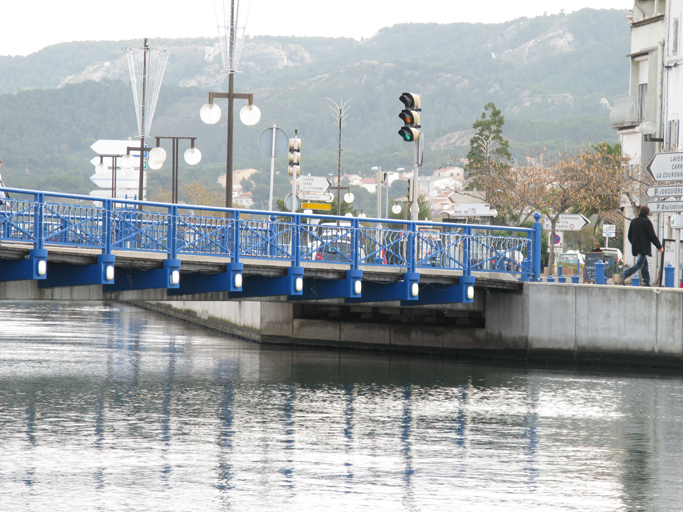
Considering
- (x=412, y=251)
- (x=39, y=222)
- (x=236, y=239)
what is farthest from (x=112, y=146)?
(x=39, y=222)

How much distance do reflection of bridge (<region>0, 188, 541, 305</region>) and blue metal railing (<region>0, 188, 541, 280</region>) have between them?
27 mm

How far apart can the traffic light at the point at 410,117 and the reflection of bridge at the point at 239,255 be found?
2.42m

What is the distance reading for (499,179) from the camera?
59.9 metres

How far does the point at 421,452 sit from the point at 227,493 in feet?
12.5

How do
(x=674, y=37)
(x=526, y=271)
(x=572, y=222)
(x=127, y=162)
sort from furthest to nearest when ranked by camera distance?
(x=127, y=162)
(x=674, y=37)
(x=572, y=222)
(x=526, y=271)

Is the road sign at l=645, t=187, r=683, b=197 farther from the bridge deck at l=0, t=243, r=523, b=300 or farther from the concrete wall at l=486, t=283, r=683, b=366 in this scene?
the bridge deck at l=0, t=243, r=523, b=300

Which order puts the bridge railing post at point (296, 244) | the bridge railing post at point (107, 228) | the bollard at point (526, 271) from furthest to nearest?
the bollard at point (526, 271) → the bridge railing post at point (296, 244) → the bridge railing post at point (107, 228)

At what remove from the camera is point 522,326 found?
1012 inches

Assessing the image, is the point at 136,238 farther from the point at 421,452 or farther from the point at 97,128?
the point at 97,128

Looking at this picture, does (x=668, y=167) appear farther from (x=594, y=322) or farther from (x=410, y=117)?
(x=410, y=117)

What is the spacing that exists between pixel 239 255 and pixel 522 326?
8605 mm

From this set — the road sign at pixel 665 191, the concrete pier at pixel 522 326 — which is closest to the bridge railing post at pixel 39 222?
the concrete pier at pixel 522 326

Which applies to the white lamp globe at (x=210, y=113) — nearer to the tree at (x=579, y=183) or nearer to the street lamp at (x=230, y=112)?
the street lamp at (x=230, y=112)

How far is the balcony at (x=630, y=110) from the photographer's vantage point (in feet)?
132
